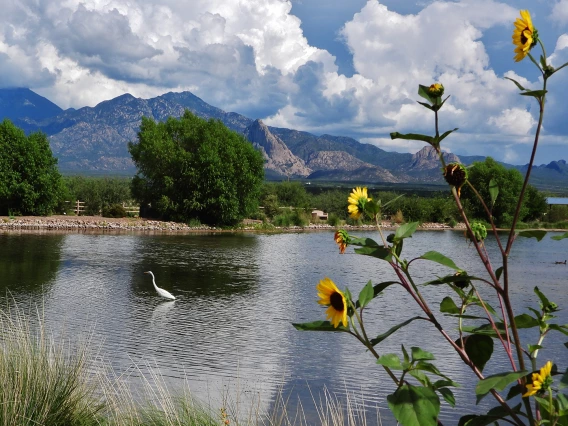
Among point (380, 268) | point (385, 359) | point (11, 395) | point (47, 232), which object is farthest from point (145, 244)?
point (385, 359)

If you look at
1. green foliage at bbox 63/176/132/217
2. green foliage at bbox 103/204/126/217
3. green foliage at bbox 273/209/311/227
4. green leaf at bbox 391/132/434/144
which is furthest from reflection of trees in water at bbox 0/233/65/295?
green foliage at bbox 273/209/311/227

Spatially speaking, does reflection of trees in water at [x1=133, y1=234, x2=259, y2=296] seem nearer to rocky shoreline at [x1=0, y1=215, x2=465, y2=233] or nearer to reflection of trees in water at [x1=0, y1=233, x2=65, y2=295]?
reflection of trees in water at [x1=0, y1=233, x2=65, y2=295]

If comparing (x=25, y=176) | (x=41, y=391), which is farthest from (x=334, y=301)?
(x=25, y=176)

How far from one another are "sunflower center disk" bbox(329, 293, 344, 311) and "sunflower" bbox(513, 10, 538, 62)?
2.33ft

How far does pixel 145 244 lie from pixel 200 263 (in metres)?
6.60

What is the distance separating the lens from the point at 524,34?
5.22ft

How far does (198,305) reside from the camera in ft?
43.7

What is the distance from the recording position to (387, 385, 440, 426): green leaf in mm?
1651

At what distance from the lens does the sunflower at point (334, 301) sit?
1.69 meters

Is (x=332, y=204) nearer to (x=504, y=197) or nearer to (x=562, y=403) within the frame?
(x=504, y=197)

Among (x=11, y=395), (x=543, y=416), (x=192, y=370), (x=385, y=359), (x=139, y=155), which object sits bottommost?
(x=192, y=370)

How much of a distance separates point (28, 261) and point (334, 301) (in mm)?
18579

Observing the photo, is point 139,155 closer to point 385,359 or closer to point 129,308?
point 129,308

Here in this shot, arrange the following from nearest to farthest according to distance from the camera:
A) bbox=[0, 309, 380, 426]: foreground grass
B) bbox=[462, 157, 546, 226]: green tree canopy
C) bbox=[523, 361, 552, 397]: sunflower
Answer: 1. bbox=[523, 361, 552, 397]: sunflower
2. bbox=[0, 309, 380, 426]: foreground grass
3. bbox=[462, 157, 546, 226]: green tree canopy
